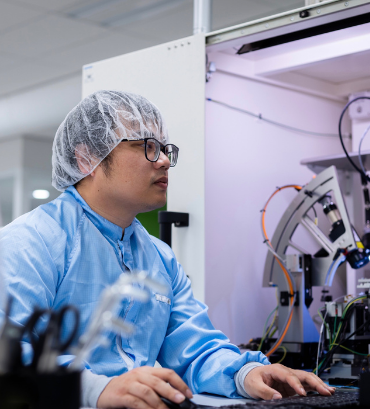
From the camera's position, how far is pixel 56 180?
5.17 feet

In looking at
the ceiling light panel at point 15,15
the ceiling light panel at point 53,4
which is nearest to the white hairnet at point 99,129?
the ceiling light panel at point 53,4

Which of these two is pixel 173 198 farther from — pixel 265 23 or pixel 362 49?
pixel 362 49

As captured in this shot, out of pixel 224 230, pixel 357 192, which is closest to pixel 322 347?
pixel 224 230

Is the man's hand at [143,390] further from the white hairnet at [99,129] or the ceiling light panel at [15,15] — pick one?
the ceiling light panel at [15,15]

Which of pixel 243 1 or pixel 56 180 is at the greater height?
pixel 243 1

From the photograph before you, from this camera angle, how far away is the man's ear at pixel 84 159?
1496mm

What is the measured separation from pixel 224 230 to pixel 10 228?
1305mm

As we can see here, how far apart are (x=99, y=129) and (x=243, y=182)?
1.14 metres

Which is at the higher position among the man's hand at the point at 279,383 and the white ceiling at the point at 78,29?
the white ceiling at the point at 78,29

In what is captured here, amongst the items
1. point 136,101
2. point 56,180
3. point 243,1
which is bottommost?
point 56,180

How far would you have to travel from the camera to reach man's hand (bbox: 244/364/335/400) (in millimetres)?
1134

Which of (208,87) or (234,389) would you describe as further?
(208,87)

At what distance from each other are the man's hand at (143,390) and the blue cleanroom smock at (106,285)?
0.27 meters

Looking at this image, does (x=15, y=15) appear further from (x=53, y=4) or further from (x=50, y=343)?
(x=50, y=343)
